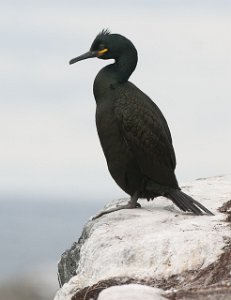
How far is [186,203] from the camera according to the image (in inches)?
647

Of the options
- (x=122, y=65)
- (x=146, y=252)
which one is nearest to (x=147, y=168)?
(x=122, y=65)

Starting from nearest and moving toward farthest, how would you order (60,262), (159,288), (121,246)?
(159,288), (121,246), (60,262)

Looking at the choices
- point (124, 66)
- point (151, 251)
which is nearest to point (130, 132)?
point (124, 66)

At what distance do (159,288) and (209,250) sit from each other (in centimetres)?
80

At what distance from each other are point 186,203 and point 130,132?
1152 mm

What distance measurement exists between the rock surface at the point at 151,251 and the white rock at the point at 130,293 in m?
0.27

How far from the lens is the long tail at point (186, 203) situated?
53.1 feet

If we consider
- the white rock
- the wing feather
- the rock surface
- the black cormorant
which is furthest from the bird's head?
the white rock

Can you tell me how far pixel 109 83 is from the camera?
16.4 metres

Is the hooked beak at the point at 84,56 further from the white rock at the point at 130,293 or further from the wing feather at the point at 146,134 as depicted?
the white rock at the point at 130,293

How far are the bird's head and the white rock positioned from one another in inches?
177

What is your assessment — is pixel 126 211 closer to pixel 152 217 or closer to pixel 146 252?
pixel 152 217

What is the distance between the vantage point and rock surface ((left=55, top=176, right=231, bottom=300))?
13.9 meters

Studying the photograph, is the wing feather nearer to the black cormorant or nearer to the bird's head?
the black cormorant
